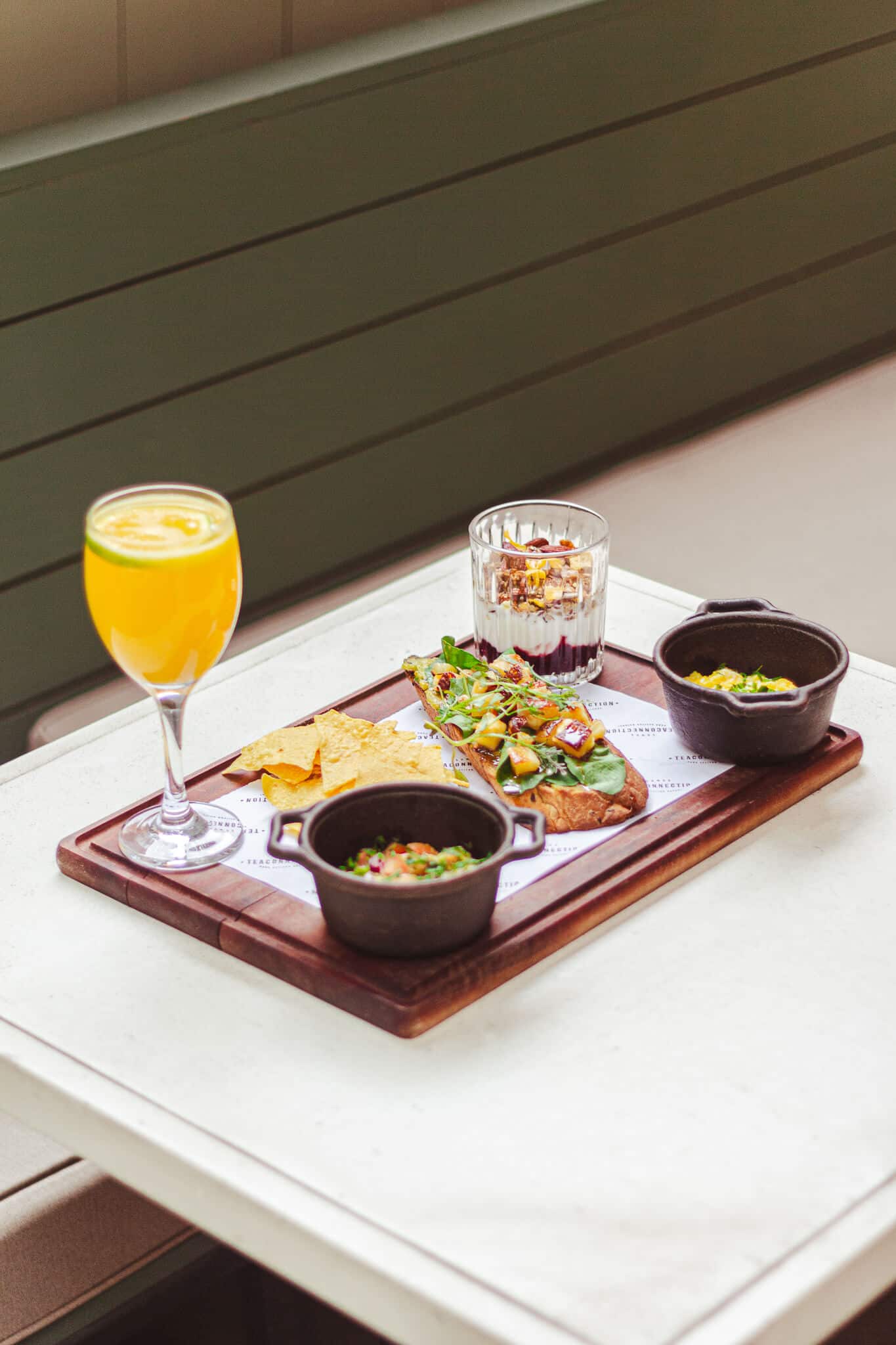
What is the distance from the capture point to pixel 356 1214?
879 mm

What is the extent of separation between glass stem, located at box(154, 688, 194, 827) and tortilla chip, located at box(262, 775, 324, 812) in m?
0.07

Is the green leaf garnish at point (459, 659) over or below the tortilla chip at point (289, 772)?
over

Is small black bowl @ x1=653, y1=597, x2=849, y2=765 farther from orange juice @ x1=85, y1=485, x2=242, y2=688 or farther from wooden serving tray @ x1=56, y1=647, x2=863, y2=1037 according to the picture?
orange juice @ x1=85, y1=485, x2=242, y2=688

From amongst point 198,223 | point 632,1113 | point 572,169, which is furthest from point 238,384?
point 632,1113

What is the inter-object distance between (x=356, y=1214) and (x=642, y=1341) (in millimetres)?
172

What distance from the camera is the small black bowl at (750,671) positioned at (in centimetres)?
123

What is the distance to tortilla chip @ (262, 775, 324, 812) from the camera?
1.22 m

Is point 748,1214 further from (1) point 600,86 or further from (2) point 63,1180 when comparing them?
(1) point 600,86

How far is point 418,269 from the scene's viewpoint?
7.81 ft

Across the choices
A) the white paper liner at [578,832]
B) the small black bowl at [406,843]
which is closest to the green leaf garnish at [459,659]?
the white paper liner at [578,832]

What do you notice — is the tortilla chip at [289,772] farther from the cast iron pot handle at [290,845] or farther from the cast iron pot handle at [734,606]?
the cast iron pot handle at [734,606]

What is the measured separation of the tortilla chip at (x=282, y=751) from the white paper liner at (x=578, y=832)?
20mm

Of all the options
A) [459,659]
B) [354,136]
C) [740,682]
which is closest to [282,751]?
[459,659]

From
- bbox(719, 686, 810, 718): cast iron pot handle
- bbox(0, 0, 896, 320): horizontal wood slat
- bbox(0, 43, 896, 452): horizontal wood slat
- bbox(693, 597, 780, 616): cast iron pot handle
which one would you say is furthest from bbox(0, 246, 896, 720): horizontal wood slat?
bbox(719, 686, 810, 718): cast iron pot handle
